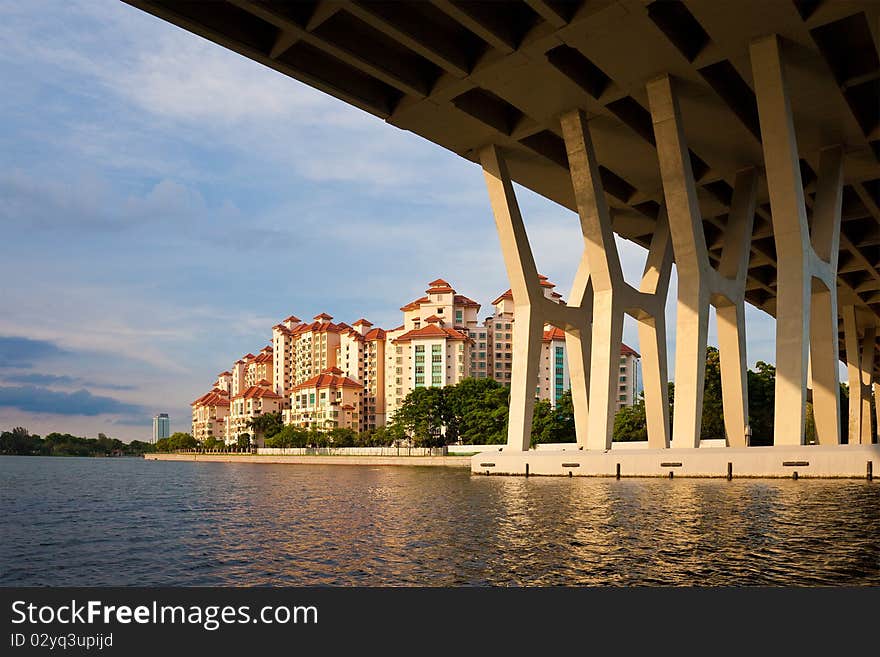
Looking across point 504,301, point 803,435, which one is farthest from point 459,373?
point 803,435

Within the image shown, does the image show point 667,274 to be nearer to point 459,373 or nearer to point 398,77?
point 398,77

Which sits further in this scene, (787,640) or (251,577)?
(251,577)

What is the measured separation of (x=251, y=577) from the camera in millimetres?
8445

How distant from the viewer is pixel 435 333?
127m

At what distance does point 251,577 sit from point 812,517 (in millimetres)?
9067

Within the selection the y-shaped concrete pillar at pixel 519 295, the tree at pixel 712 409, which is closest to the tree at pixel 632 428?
the tree at pixel 712 409

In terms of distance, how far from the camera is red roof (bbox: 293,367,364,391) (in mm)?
135875

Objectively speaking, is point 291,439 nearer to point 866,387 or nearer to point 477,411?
point 477,411

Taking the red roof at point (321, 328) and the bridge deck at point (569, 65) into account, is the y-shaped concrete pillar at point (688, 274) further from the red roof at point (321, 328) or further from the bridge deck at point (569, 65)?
the red roof at point (321, 328)

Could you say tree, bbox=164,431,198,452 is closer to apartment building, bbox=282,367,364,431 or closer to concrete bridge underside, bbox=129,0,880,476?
apartment building, bbox=282,367,364,431

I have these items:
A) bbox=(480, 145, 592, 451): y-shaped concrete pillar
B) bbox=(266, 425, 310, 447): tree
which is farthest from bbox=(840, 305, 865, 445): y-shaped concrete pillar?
bbox=(266, 425, 310, 447): tree

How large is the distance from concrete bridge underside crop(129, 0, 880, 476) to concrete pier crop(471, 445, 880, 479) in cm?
19

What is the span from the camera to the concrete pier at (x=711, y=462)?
20.6 meters

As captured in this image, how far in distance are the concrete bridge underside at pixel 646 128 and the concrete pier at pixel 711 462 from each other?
0.19m
